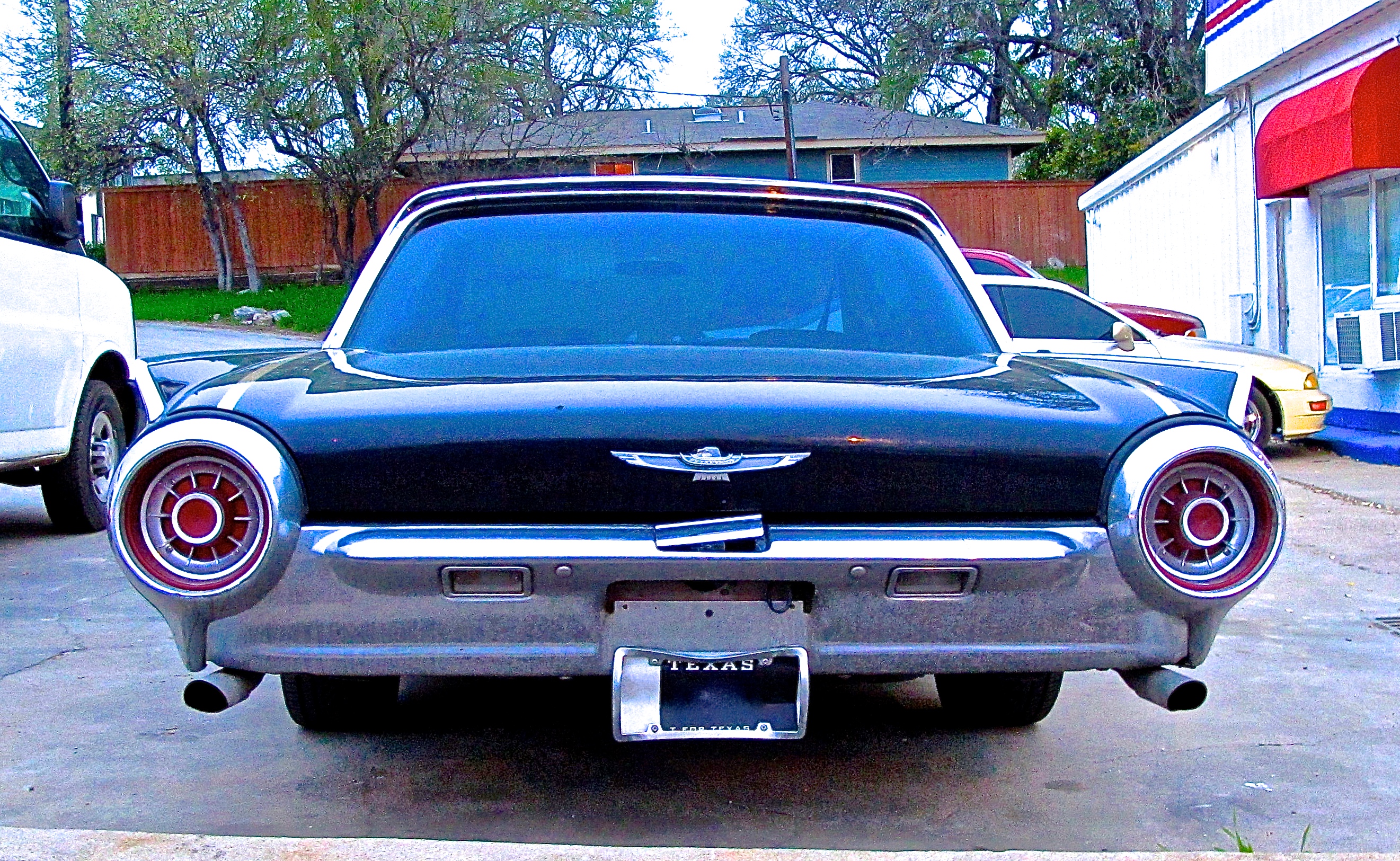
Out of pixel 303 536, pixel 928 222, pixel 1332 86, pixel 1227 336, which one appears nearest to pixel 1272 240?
pixel 1227 336

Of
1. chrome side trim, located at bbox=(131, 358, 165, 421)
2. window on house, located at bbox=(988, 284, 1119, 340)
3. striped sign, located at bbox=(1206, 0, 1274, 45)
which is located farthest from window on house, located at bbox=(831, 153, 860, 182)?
chrome side trim, located at bbox=(131, 358, 165, 421)

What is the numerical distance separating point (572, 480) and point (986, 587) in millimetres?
820

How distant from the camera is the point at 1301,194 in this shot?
42.6 ft

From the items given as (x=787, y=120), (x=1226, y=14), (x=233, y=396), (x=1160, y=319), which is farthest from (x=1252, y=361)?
(x=787, y=120)

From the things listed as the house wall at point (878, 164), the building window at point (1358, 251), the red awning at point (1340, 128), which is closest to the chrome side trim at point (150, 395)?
the red awning at point (1340, 128)

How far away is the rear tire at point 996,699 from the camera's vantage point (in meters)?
3.94

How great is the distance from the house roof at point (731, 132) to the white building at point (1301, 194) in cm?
1585

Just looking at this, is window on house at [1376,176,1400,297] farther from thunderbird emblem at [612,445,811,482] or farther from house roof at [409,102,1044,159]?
house roof at [409,102,1044,159]

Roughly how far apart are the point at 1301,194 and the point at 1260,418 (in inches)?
132

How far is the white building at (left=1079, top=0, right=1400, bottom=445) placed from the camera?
37.0 feet

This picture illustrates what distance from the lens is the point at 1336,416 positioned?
1240cm

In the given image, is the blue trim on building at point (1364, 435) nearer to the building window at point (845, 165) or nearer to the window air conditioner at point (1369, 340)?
the window air conditioner at point (1369, 340)

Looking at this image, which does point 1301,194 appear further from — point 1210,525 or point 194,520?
point 194,520

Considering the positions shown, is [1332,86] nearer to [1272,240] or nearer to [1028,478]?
[1272,240]
